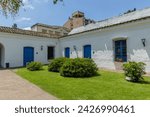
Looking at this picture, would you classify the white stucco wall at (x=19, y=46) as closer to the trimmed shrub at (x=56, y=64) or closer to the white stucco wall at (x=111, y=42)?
the white stucco wall at (x=111, y=42)

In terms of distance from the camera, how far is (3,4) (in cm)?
950

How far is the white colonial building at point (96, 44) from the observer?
575 inches

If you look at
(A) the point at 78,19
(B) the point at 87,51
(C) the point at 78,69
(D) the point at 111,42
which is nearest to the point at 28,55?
(B) the point at 87,51

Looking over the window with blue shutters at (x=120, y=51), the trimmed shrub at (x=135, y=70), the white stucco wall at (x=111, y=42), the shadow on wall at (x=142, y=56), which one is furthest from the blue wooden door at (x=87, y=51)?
the trimmed shrub at (x=135, y=70)

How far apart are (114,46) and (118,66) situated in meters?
1.81

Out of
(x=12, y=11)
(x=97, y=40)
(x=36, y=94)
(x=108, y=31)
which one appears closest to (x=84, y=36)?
(x=97, y=40)

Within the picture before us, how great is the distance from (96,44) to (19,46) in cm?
853

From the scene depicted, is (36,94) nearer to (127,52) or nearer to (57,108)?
(57,108)

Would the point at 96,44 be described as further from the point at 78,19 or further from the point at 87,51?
the point at 78,19

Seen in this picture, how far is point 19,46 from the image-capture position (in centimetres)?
2111

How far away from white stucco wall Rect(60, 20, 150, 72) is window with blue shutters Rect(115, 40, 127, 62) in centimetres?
38

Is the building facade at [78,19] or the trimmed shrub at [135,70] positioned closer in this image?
the trimmed shrub at [135,70]

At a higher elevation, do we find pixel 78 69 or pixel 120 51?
pixel 120 51

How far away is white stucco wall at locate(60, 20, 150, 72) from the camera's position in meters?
14.2
